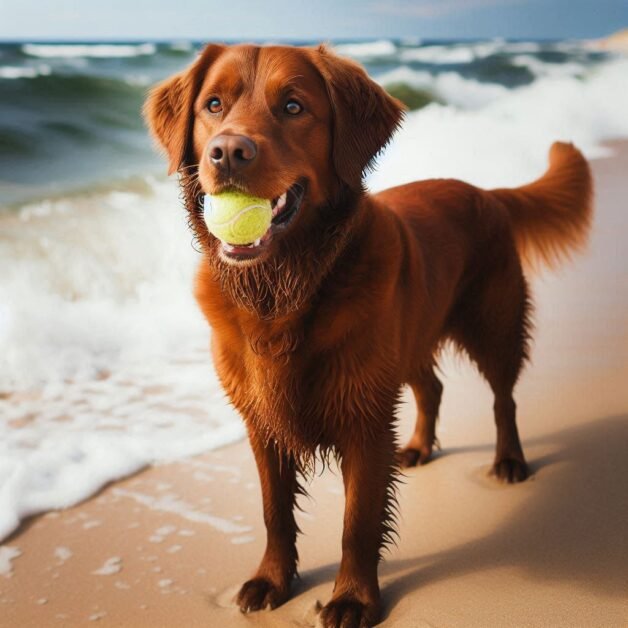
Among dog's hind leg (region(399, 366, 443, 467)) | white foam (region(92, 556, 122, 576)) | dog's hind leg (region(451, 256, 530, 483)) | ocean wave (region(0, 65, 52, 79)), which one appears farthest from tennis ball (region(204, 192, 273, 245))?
ocean wave (region(0, 65, 52, 79))

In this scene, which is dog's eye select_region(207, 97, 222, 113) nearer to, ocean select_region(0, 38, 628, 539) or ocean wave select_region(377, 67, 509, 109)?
ocean select_region(0, 38, 628, 539)

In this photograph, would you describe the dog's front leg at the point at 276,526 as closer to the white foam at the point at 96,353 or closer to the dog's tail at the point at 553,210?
the white foam at the point at 96,353

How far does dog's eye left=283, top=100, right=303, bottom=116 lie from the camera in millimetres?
2145

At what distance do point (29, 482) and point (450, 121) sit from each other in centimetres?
913

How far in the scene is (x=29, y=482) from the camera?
3.26m

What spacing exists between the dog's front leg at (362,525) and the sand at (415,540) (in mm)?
95

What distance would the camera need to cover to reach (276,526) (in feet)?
8.32

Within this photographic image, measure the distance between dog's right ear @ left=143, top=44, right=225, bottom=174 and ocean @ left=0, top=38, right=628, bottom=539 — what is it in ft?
1.31

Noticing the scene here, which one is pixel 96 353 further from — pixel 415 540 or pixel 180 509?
pixel 415 540

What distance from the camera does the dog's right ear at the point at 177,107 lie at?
2.29 metres

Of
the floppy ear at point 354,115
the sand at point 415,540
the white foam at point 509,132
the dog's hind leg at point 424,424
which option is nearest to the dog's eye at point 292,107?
the floppy ear at point 354,115

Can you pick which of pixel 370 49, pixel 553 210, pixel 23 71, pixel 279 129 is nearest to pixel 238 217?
pixel 279 129

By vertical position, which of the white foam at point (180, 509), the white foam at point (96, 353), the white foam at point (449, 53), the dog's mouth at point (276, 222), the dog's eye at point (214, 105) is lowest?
the white foam at point (96, 353)

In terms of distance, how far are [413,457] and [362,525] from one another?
1.05 m
